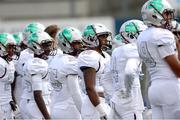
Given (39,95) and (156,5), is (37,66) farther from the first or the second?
(156,5)

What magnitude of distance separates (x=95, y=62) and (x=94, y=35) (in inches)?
22.6

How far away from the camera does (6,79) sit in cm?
1330

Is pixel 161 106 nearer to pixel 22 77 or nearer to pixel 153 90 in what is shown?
pixel 153 90

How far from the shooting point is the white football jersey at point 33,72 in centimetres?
1258

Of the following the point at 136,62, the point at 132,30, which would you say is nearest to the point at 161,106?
the point at 136,62

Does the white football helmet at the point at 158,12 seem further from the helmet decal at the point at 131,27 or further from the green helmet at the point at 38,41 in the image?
the green helmet at the point at 38,41

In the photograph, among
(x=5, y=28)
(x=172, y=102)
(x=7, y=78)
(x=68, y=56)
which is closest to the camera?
(x=172, y=102)

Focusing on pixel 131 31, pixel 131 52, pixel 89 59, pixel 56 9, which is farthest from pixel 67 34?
pixel 56 9

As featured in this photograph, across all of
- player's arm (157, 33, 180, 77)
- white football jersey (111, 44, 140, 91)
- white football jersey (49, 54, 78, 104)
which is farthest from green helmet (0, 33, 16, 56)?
player's arm (157, 33, 180, 77)

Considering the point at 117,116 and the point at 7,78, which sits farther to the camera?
the point at 7,78

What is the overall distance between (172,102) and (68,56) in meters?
2.54

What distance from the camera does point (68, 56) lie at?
12.3 m

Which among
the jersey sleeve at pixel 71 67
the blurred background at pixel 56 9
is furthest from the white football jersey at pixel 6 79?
the blurred background at pixel 56 9

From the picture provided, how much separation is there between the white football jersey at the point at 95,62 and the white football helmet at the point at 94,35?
0.68 feet
